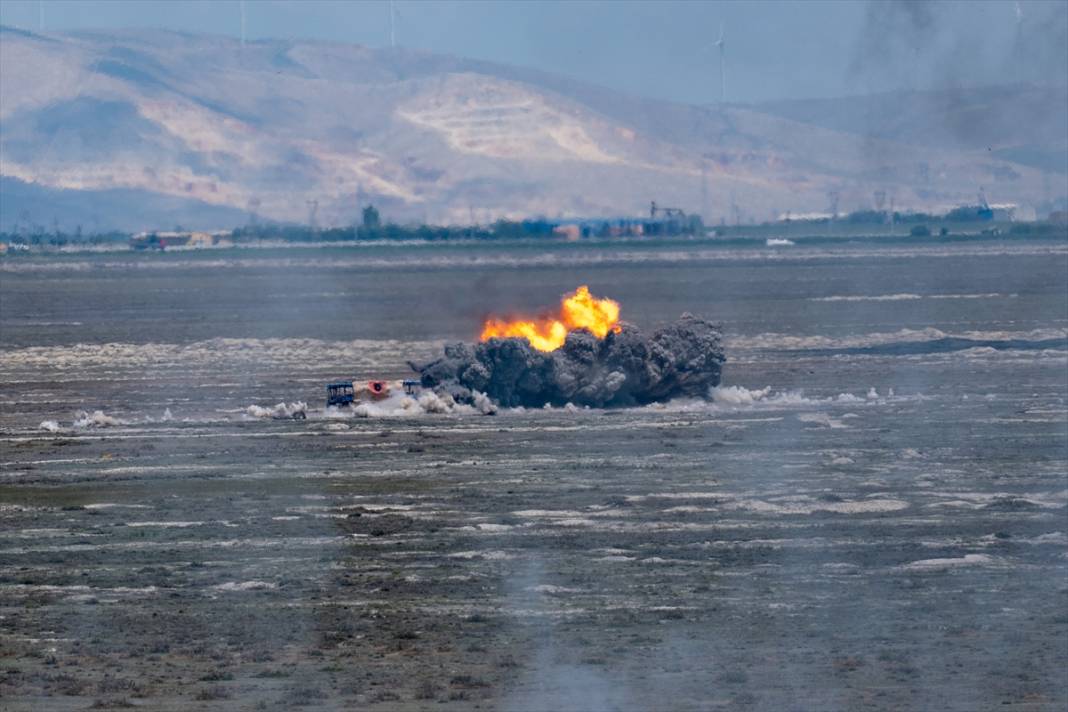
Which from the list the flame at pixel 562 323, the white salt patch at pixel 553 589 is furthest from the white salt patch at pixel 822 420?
the white salt patch at pixel 553 589

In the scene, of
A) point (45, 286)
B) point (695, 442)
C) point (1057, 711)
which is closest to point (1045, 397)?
point (695, 442)

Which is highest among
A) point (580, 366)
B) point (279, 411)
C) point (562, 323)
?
point (562, 323)

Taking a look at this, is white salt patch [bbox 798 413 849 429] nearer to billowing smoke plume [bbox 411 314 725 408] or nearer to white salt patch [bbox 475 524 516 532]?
billowing smoke plume [bbox 411 314 725 408]

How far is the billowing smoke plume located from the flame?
1.49 meters

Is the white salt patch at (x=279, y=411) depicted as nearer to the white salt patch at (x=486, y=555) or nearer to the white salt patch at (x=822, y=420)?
the white salt patch at (x=822, y=420)

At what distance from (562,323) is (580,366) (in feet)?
8.89

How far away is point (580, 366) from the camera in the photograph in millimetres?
55094

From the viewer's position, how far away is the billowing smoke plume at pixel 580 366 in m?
54.7

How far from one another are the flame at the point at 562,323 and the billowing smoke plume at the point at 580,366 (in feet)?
4.88

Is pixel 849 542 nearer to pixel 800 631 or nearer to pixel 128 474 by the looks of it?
pixel 800 631

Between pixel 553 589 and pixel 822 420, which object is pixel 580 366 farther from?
pixel 553 589

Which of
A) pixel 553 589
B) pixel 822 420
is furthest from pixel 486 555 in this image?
pixel 822 420

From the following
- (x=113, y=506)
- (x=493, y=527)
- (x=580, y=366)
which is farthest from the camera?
(x=580, y=366)

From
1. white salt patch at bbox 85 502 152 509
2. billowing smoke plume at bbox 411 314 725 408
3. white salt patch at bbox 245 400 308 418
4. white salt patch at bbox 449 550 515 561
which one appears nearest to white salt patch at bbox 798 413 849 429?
billowing smoke plume at bbox 411 314 725 408
